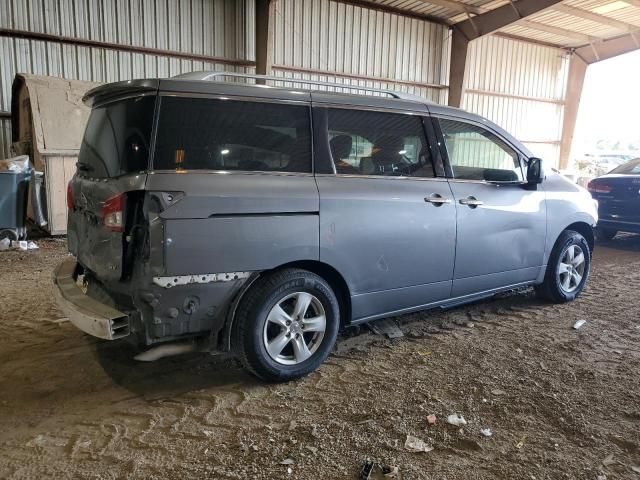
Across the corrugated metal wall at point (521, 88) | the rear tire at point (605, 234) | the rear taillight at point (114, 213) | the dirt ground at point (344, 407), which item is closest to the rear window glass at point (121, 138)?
the rear taillight at point (114, 213)

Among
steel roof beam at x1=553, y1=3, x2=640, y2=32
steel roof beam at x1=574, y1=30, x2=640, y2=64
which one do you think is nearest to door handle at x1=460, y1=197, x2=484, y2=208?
steel roof beam at x1=553, y1=3, x2=640, y2=32

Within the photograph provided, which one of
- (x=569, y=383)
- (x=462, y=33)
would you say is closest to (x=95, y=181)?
(x=569, y=383)

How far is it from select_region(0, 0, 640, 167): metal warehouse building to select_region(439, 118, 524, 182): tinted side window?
318 inches

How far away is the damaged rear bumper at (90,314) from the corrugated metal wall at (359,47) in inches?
391

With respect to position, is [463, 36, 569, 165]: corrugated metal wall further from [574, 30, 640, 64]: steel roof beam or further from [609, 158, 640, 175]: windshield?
[609, 158, 640, 175]: windshield

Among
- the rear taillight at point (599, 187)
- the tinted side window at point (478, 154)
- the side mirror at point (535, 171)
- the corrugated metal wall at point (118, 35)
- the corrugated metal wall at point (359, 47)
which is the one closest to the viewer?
the tinted side window at point (478, 154)

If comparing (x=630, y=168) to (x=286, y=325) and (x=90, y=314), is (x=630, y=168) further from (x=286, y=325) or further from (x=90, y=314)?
(x=90, y=314)

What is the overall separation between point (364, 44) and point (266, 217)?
11685mm

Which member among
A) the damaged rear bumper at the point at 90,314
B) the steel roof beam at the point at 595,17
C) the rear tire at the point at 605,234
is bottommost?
the rear tire at the point at 605,234

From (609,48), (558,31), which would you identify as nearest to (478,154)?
(558,31)

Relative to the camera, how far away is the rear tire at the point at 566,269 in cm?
466

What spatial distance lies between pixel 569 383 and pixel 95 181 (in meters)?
3.26

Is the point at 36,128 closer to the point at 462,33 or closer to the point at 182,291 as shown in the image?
the point at 182,291

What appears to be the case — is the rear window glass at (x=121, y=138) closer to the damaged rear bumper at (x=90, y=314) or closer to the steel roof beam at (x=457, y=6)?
the damaged rear bumper at (x=90, y=314)
